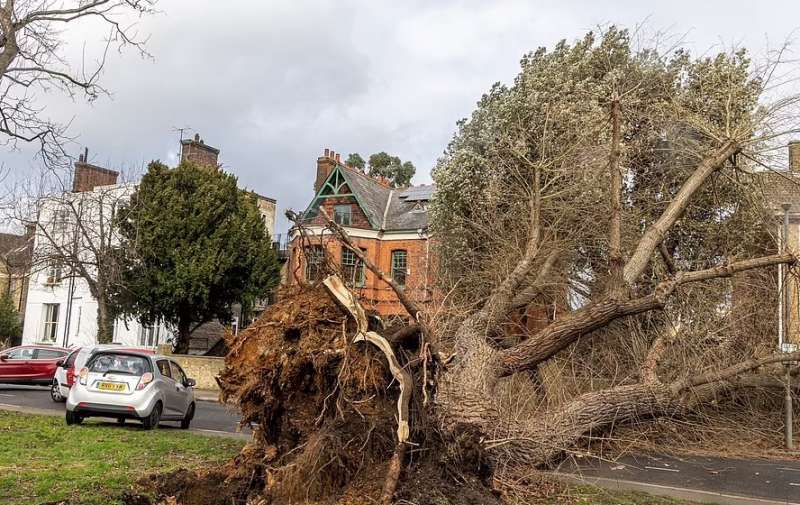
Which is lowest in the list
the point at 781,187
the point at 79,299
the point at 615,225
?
the point at 615,225

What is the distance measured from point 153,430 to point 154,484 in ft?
21.1

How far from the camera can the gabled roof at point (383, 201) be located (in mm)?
33625

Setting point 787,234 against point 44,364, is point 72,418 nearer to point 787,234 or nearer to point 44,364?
point 44,364

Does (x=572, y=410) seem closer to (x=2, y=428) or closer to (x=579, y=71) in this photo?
(x=2, y=428)

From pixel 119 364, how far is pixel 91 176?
95.7 feet

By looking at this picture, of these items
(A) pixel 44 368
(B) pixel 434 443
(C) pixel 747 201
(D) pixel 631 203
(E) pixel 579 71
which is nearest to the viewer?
(B) pixel 434 443

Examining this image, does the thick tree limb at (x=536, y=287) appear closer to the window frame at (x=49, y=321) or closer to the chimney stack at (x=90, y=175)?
the chimney stack at (x=90, y=175)

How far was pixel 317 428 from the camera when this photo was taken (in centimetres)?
646

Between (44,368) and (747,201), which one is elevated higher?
(747,201)

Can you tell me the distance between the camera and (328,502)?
5.83 metres

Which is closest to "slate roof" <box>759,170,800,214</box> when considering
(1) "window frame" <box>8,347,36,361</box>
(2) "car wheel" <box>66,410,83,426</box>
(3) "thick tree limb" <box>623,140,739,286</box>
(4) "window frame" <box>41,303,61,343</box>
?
(3) "thick tree limb" <box>623,140,739,286</box>

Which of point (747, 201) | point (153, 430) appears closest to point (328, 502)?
point (153, 430)

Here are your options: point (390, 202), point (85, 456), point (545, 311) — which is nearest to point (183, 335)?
point (390, 202)

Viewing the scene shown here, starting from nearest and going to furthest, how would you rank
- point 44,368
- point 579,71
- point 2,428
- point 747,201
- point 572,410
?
point 572,410 → point 2,428 → point 747,201 → point 579,71 → point 44,368
